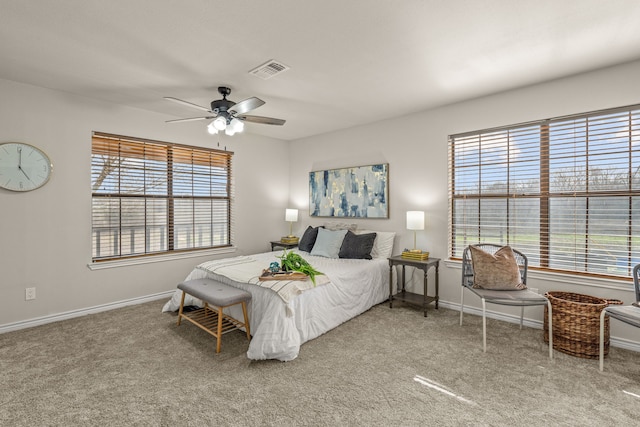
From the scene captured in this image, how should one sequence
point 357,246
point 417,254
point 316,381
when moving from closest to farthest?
point 316,381
point 417,254
point 357,246

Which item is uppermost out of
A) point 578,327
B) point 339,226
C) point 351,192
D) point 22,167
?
point 22,167

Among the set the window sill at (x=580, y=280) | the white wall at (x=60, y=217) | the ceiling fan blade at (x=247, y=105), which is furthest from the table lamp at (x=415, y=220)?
the white wall at (x=60, y=217)

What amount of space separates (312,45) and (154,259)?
3345 millimetres

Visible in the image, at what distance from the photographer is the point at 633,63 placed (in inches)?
106

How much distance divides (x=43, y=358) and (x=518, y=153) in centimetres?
487

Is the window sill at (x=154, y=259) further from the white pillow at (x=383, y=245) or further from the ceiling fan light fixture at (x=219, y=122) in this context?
the white pillow at (x=383, y=245)

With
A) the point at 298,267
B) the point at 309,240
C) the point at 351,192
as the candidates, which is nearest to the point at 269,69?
the point at 298,267

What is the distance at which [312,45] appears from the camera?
2.40 m

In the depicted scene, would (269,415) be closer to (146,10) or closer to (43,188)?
(146,10)

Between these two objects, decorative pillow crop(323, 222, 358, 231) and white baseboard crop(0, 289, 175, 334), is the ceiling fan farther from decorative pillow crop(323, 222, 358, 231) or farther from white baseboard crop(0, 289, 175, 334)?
white baseboard crop(0, 289, 175, 334)

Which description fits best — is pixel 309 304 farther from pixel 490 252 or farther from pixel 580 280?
pixel 580 280

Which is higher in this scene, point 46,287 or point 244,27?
point 244,27

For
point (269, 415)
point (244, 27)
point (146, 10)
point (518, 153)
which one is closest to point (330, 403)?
point (269, 415)

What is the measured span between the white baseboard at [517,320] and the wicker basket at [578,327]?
0.30m
